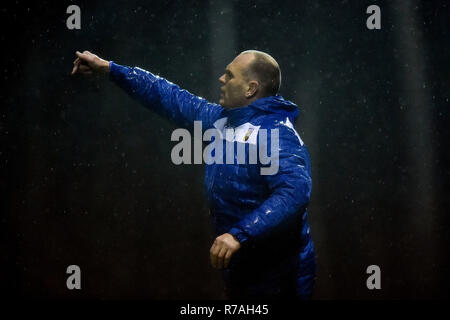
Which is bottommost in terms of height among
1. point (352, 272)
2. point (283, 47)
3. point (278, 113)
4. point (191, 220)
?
point (352, 272)

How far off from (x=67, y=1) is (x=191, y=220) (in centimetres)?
139

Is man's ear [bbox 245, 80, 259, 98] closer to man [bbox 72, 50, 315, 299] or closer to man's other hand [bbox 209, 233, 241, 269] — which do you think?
man [bbox 72, 50, 315, 299]

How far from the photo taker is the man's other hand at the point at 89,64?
135 centimetres

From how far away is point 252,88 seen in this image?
1256mm

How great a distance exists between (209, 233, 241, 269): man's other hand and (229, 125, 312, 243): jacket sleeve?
0.06 feet

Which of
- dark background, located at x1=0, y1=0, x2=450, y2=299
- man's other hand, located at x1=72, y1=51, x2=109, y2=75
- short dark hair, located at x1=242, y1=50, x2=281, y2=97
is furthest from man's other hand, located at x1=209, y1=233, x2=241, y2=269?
dark background, located at x1=0, y1=0, x2=450, y2=299

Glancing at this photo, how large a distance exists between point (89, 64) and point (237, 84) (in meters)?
0.55

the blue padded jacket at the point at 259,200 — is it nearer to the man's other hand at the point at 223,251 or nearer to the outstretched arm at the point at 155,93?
the outstretched arm at the point at 155,93

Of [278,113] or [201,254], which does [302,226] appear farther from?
[201,254]

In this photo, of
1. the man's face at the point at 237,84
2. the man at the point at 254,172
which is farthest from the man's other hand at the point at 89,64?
the man's face at the point at 237,84

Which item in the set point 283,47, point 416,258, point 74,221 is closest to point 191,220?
point 74,221

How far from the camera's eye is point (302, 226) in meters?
1.24

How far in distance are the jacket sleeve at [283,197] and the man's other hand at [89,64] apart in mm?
696

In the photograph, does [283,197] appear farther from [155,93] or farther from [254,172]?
[155,93]
